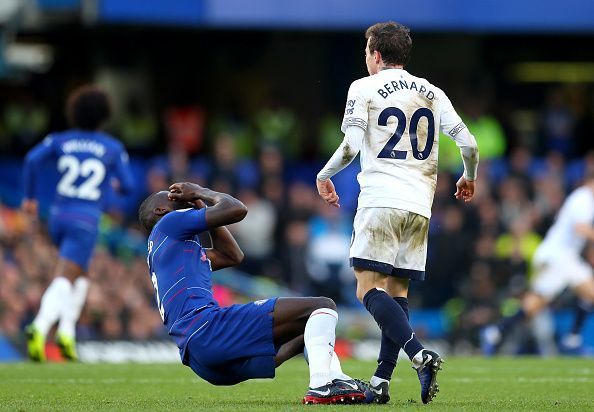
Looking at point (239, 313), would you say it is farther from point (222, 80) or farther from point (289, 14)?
point (222, 80)

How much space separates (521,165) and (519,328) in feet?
9.88

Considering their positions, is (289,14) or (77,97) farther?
(289,14)

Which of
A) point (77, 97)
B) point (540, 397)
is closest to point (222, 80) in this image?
point (77, 97)

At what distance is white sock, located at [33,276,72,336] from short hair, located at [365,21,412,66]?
548cm

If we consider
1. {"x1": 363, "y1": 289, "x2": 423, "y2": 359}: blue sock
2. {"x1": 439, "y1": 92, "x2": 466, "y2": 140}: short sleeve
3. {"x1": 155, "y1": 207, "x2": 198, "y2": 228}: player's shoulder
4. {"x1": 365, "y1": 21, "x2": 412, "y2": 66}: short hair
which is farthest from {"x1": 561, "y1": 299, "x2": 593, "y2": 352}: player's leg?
{"x1": 155, "y1": 207, "x2": 198, "y2": 228}: player's shoulder

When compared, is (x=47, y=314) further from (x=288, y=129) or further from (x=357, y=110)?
(x=288, y=129)

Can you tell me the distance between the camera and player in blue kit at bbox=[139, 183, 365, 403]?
7.26 meters

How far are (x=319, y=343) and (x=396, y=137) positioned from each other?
4.64 ft

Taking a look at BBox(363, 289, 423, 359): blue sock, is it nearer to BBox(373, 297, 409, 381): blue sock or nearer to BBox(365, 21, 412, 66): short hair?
BBox(373, 297, 409, 381): blue sock

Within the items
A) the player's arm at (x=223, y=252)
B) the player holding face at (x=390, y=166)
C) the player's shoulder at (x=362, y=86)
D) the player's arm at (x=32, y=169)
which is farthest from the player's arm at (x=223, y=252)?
the player's arm at (x=32, y=169)

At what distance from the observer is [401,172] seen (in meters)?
7.86

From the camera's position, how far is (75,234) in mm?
12680

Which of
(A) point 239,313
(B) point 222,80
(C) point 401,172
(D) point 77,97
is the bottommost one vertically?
(A) point 239,313

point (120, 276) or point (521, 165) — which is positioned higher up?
point (521, 165)
